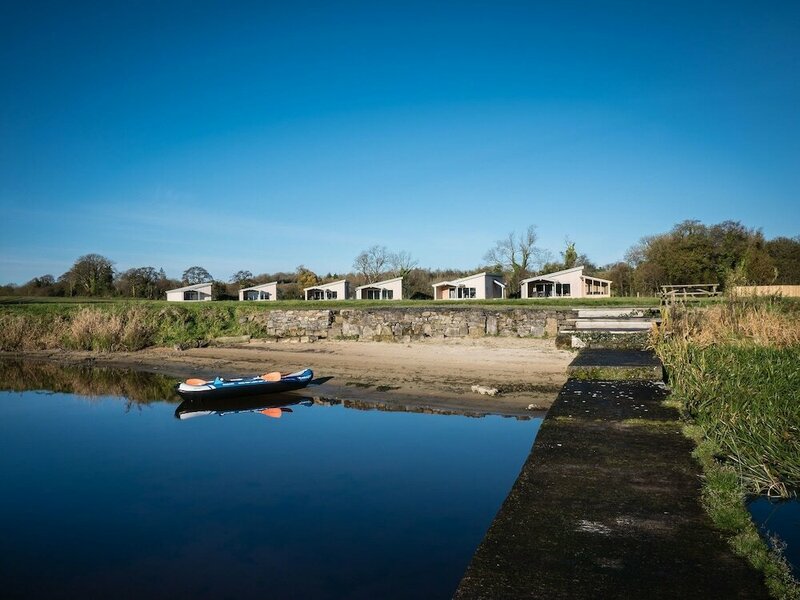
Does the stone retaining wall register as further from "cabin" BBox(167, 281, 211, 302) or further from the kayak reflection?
"cabin" BBox(167, 281, 211, 302)

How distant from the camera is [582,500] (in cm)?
319

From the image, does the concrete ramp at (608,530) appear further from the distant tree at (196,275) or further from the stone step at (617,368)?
the distant tree at (196,275)

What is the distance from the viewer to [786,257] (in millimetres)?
43781

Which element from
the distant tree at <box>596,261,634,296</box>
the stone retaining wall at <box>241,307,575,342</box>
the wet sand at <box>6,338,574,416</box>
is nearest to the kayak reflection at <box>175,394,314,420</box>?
the wet sand at <box>6,338,574,416</box>

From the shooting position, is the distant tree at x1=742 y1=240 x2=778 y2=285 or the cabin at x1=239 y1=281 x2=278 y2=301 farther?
the cabin at x1=239 y1=281 x2=278 y2=301

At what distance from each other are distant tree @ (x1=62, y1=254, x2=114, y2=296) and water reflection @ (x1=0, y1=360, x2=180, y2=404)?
Result: 42284 mm

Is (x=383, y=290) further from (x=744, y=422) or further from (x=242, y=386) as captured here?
(x=744, y=422)

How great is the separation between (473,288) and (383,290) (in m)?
9.73

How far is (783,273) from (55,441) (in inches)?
1829

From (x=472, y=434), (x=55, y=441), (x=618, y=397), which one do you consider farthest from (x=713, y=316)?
(x=55, y=441)

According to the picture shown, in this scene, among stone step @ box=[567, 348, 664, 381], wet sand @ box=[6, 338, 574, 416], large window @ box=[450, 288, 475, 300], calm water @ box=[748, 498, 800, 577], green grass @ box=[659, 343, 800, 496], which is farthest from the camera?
large window @ box=[450, 288, 475, 300]

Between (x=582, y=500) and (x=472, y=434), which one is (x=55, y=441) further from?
(x=582, y=500)

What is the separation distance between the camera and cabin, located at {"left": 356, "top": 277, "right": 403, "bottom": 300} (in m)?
54.5

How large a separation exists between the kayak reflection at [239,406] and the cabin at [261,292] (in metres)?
47.9
